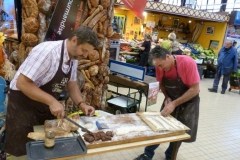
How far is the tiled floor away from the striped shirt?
1.70 metres

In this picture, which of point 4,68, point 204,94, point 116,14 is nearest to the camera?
point 4,68

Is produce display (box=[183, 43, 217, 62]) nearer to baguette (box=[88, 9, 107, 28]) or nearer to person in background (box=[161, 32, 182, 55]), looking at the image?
person in background (box=[161, 32, 182, 55])

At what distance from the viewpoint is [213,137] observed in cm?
410

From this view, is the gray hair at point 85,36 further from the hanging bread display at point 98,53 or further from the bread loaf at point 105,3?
the bread loaf at point 105,3

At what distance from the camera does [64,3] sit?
2998 mm

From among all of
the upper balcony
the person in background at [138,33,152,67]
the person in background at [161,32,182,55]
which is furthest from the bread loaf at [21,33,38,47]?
the person in background at [138,33,152,67]

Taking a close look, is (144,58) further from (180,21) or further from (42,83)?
(42,83)

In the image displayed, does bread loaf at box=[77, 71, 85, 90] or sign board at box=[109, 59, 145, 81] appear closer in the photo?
bread loaf at box=[77, 71, 85, 90]

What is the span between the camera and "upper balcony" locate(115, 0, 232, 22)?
26.8ft

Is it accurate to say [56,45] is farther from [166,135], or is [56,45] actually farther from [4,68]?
[4,68]

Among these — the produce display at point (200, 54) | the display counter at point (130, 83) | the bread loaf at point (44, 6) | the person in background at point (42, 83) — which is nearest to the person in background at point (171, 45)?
the display counter at point (130, 83)

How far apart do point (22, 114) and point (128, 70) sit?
2.78 metres

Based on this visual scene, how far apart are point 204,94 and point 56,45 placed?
634 cm

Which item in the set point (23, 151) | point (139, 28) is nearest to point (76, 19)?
point (23, 151)
